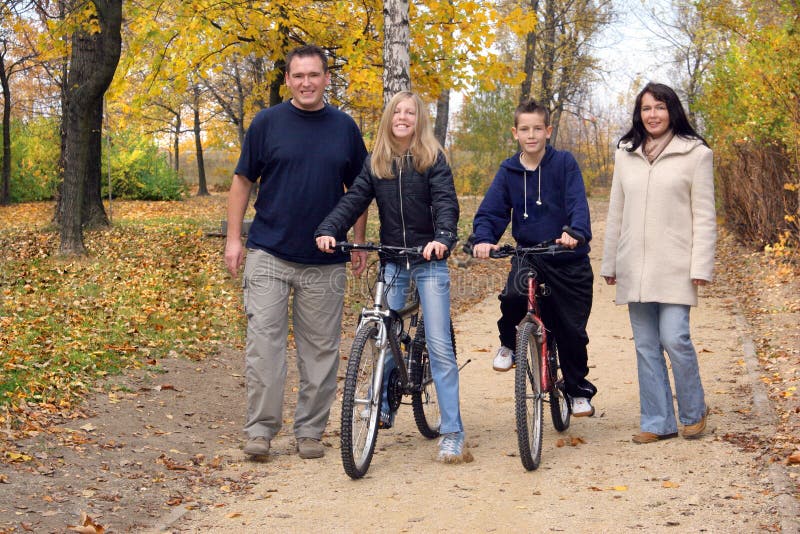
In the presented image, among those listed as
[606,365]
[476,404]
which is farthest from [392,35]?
[476,404]

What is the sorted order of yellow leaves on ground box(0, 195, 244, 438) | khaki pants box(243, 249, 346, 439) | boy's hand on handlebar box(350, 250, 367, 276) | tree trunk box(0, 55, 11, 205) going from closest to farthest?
1. khaki pants box(243, 249, 346, 439)
2. boy's hand on handlebar box(350, 250, 367, 276)
3. yellow leaves on ground box(0, 195, 244, 438)
4. tree trunk box(0, 55, 11, 205)

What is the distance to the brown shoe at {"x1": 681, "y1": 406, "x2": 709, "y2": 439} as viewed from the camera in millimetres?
5672

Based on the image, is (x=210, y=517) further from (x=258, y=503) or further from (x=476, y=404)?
(x=476, y=404)

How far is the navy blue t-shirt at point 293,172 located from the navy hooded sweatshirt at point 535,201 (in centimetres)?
91

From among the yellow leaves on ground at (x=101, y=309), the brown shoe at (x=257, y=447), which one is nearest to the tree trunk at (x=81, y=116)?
the yellow leaves on ground at (x=101, y=309)

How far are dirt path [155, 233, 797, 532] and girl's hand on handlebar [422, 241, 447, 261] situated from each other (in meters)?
→ 1.19

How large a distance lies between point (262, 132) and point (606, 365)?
440cm

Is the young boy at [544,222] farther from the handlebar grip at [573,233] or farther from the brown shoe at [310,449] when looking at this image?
the brown shoe at [310,449]

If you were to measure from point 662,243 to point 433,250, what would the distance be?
144cm

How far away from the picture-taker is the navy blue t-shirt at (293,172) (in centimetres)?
546

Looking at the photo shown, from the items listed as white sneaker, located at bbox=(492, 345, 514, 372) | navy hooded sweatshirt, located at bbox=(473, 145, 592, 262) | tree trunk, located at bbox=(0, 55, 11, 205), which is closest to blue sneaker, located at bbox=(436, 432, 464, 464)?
white sneaker, located at bbox=(492, 345, 514, 372)

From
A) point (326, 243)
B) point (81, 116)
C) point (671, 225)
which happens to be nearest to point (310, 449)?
point (326, 243)

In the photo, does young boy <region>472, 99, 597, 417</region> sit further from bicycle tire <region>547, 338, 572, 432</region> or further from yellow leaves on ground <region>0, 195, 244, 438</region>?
yellow leaves on ground <region>0, 195, 244, 438</region>

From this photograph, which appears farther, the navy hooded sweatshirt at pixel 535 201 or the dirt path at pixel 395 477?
the navy hooded sweatshirt at pixel 535 201
